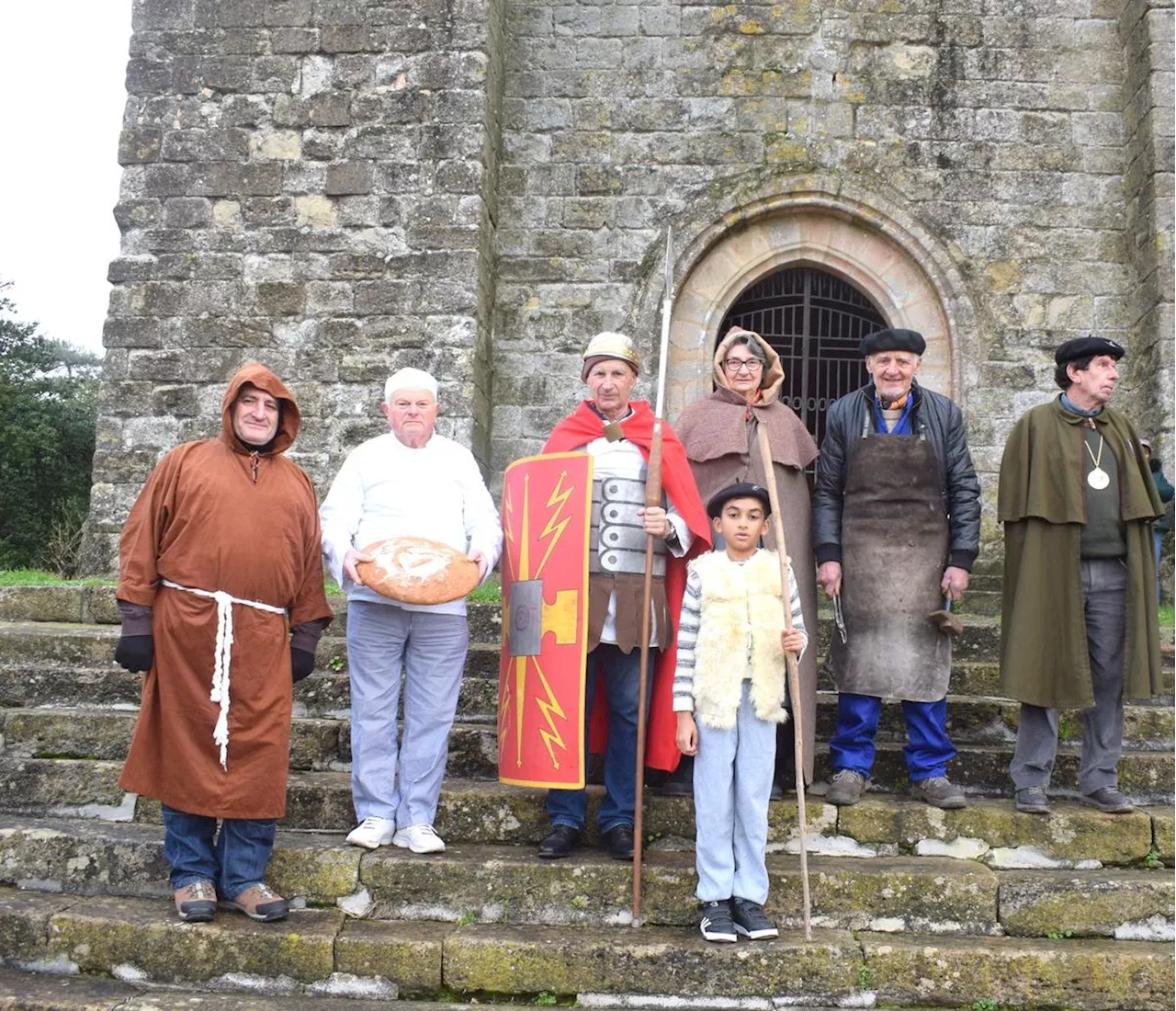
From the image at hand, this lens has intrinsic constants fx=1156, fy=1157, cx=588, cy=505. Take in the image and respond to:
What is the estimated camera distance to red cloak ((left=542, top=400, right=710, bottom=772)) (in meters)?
4.41

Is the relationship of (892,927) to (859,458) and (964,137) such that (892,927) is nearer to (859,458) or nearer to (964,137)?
(859,458)

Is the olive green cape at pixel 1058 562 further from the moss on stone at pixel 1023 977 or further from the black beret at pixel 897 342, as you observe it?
the moss on stone at pixel 1023 977

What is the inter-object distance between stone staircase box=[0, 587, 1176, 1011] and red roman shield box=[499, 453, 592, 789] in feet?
1.06

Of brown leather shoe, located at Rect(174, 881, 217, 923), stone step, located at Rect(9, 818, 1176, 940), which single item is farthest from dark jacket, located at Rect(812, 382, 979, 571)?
brown leather shoe, located at Rect(174, 881, 217, 923)

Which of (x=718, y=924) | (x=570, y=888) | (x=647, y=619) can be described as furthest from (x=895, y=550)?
(x=570, y=888)

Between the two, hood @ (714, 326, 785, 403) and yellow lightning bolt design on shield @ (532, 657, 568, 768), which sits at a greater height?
hood @ (714, 326, 785, 403)

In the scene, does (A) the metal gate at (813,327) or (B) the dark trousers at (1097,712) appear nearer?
(B) the dark trousers at (1097,712)

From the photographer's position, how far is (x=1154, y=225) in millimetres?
7938

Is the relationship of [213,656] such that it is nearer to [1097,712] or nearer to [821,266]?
[1097,712]

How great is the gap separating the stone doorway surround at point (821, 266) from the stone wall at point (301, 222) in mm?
1566

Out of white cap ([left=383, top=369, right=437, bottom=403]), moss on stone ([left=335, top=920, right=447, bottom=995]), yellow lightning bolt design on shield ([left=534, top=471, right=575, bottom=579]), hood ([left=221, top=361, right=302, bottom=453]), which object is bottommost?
moss on stone ([left=335, top=920, right=447, bottom=995])

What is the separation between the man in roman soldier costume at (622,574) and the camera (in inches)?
169

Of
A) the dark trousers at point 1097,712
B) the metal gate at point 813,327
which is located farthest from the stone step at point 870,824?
the metal gate at point 813,327

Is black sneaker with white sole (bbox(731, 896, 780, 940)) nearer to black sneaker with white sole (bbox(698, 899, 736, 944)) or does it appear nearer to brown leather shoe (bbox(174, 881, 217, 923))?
black sneaker with white sole (bbox(698, 899, 736, 944))
